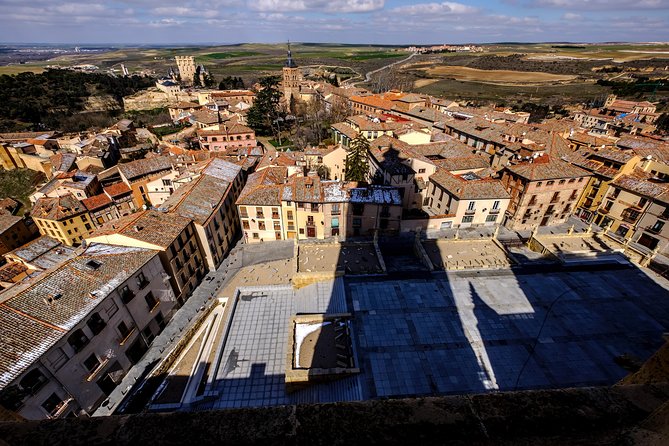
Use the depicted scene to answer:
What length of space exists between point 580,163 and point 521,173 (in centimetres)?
1479

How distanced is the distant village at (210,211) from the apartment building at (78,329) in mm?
102

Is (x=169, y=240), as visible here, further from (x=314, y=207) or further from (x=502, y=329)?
(x=502, y=329)

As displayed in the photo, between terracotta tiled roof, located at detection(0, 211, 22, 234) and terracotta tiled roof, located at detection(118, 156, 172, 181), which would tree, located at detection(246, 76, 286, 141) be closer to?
terracotta tiled roof, located at detection(118, 156, 172, 181)

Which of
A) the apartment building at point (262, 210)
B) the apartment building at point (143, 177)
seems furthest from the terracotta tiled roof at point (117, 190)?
the apartment building at point (262, 210)

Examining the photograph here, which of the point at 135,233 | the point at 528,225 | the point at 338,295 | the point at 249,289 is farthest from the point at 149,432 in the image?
the point at 528,225

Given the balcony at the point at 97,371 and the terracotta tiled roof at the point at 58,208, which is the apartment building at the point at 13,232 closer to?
the terracotta tiled roof at the point at 58,208

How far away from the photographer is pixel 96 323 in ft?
81.9

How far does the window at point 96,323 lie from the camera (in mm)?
24431

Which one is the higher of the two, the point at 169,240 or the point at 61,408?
the point at 169,240

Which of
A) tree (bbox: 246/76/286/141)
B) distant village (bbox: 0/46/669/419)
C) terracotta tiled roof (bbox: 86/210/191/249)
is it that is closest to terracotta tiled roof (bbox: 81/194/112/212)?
distant village (bbox: 0/46/669/419)

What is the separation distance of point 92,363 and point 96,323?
332cm

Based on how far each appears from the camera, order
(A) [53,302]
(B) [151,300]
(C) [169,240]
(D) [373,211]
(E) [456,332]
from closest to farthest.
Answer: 1. (A) [53,302]
2. (E) [456,332]
3. (B) [151,300]
4. (C) [169,240]
5. (D) [373,211]

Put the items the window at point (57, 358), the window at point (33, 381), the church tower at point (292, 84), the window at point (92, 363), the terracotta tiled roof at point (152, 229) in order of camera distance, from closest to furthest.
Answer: the window at point (33, 381)
the window at point (57, 358)
the window at point (92, 363)
the terracotta tiled roof at point (152, 229)
the church tower at point (292, 84)

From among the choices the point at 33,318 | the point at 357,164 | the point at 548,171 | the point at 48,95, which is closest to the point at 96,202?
the point at 33,318
